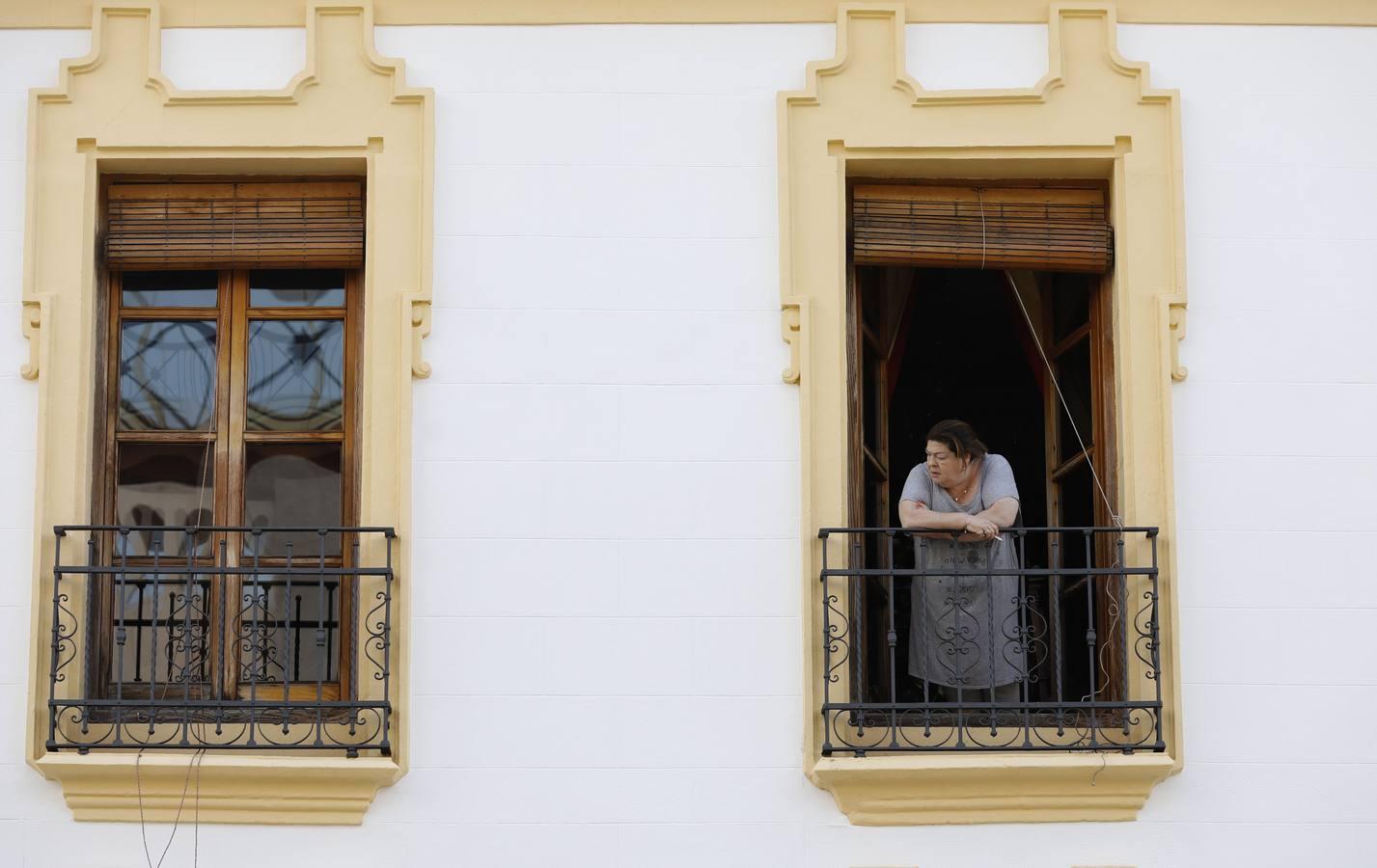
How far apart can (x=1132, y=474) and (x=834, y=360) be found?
3.82 feet

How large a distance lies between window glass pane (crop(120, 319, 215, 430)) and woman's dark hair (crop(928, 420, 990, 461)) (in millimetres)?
2766

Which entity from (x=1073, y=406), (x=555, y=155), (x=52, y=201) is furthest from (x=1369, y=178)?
(x=52, y=201)

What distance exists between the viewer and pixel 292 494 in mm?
7715

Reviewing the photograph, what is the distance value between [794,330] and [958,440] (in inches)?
29.5

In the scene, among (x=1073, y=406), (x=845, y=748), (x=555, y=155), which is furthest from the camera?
(x=1073, y=406)

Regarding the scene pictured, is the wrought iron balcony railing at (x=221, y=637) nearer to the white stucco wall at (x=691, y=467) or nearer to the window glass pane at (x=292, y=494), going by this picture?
the window glass pane at (x=292, y=494)

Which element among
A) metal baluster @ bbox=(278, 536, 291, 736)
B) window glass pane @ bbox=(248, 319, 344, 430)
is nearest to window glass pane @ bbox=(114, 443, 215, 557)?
window glass pane @ bbox=(248, 319, 344, 430)

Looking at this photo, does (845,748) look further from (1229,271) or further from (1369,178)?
(1369,178)

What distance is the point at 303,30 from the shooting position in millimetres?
7730

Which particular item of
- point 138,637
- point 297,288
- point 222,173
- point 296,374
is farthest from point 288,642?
point 222,173

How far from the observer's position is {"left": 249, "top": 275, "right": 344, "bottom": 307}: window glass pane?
309 inches

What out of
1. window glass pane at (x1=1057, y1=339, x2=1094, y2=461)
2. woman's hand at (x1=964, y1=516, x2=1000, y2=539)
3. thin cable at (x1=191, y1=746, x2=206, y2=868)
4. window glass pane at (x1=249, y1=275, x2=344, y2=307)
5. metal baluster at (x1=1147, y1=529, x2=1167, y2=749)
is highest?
window glass pane at (x1=249, y1=275, x2=344, y2=307)

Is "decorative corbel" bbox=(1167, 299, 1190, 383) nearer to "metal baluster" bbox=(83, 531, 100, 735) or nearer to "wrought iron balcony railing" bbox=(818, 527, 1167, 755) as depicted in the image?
"wrought iron balcony railing" bbox=(818, 527, 1167, 755)

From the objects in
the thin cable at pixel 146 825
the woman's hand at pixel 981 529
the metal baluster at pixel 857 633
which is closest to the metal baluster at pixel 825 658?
the metal baluster at pixel 857 633
